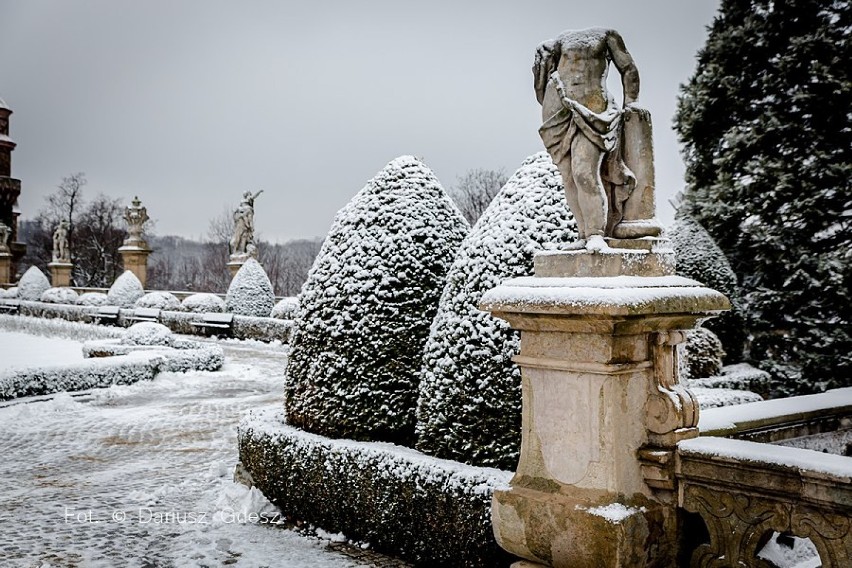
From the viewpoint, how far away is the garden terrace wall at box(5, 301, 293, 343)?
23.6m

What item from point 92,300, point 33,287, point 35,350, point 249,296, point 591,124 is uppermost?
point 591,124

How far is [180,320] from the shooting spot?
87.8 ft

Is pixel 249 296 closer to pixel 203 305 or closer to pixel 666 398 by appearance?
pixel 203 305

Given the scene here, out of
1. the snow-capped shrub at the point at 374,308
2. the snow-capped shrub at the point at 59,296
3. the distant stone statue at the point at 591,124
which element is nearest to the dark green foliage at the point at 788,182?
the snow-capped shrub at the point at 374,308

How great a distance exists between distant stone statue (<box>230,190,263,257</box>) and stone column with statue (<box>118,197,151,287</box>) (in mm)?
6007

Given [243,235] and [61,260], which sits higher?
[243,235]

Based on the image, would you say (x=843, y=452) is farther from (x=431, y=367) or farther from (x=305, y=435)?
(x=305, y=435)

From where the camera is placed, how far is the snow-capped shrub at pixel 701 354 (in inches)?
462

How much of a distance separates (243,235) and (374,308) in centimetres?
A: 2700

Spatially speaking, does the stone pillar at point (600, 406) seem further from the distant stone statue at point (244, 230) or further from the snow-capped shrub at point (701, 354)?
the distant stone statue at point (244, 230)

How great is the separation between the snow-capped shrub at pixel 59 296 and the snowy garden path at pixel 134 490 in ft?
75.2

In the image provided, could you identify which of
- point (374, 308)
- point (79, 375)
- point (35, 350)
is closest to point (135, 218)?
point (35, 350)

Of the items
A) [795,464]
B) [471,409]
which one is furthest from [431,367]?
[795,464]

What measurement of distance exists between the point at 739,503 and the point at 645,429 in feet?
1.91
